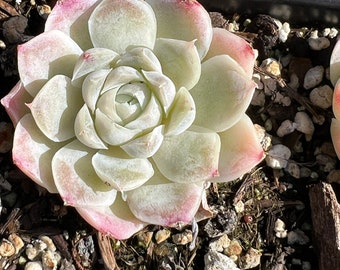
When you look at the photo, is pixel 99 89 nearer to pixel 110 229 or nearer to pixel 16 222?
pixel 110 229

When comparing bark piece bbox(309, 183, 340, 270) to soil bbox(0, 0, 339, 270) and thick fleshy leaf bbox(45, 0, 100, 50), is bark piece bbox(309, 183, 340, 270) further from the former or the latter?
thick fleshy leaf bbox(45, 0, 100, 50)

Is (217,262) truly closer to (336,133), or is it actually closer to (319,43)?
(336,133)

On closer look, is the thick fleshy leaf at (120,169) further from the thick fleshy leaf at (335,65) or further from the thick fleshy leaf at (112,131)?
the thick fleshy leaf at (335,65)

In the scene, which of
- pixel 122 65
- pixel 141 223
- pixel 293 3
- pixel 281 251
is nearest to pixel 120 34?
pixel 122 65

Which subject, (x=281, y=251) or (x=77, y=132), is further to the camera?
(x=281, y=251)

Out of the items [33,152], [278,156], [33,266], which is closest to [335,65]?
[278,156]

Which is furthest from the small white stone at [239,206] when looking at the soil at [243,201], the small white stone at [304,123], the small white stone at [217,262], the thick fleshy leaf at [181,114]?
the thick fleshy leaf at [181,114]
